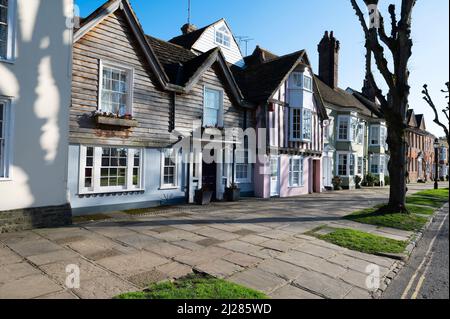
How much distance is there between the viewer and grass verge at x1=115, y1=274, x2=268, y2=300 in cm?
425

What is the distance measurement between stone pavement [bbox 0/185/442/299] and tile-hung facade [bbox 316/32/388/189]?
1774 cm

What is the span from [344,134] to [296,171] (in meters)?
10.2

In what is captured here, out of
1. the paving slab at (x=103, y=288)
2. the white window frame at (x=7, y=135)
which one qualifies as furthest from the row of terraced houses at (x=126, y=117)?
the paving slab at (x=103, y=288)

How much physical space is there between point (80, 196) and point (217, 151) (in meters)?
6.96

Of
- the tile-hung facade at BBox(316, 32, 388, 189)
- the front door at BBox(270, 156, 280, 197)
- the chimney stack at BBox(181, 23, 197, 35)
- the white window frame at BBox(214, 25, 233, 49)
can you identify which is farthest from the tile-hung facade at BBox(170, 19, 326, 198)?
the tile-hung facade at BBox(316, 32, 388, 189)

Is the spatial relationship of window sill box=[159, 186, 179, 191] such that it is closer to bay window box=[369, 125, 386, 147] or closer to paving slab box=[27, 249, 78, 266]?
paving slab box=[27, 249, 78, 266]

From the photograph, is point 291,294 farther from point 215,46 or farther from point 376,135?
point 376,135

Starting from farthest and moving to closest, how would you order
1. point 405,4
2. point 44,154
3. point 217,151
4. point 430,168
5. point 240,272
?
point 430,168 → point 217,151 → point 405,4 → point 44,154 → point 240,272

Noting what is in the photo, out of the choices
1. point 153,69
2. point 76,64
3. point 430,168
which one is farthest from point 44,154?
point 430,168

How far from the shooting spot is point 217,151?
1524 centimetres

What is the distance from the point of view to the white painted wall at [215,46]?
2150 centimetres

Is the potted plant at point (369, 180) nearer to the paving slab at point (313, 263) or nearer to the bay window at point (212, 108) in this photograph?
the bay window at point (212, 108)

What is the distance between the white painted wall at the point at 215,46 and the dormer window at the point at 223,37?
267mm
